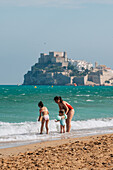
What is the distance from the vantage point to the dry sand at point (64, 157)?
5777mm

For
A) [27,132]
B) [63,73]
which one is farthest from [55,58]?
[27,132]

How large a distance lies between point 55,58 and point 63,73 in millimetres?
12040

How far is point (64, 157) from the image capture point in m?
6.41

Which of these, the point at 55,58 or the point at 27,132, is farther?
the point at 55,58

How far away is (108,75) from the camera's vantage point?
600 ft

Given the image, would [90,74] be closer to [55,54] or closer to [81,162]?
[55,54]

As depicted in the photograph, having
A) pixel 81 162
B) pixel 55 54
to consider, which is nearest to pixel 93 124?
pixel 81 162

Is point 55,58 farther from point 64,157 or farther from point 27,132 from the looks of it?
point 64,157

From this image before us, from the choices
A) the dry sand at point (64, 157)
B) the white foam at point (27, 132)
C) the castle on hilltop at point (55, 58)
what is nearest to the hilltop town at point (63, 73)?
the castle on hilltop at point (55, 58)

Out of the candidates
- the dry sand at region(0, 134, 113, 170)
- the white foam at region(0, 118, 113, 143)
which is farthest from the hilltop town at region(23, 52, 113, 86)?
the dry sand at region(0, 134, 113, 170)

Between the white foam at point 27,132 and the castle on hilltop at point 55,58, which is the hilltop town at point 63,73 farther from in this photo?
the white foam at point 27,132

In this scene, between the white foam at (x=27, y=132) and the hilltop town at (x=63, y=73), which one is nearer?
the white foam at (x=27, y=132)

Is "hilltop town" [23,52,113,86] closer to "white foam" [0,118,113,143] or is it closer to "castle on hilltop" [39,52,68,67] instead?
"castle on hilltop" [39,52,68,67]

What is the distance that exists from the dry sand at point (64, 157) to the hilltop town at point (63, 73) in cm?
16722
